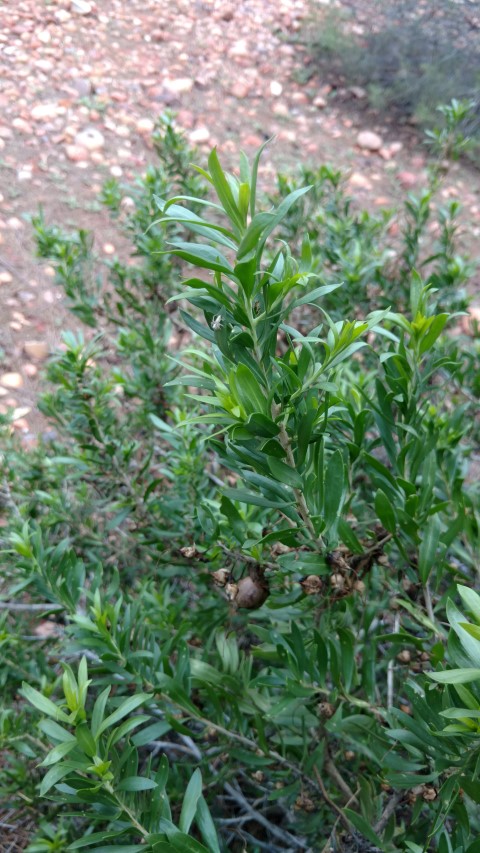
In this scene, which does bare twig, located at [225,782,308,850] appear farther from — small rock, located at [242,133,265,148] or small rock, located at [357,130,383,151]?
small rock, located at [357,130,383,151]

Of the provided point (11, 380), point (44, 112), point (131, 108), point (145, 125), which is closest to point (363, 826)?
point (11, 380)

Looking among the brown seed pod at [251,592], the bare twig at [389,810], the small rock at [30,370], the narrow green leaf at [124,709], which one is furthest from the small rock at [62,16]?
the bare twig at [389,810]

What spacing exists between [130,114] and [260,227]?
17.2ft

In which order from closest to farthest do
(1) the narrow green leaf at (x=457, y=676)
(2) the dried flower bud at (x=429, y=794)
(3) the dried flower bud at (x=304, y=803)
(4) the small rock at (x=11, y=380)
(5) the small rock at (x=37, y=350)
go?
1. (1) the narrow green leaf at (x=457, y=676)
2. (2) the dried flower bud at (x=429, y=794)
3. (3) the dried flower bud at (x=304, y=803)
4. (4) the small rock at (x=11, y=380)
5. (5) the small rock at (x=37, y=350)

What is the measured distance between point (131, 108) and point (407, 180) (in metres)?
2.35

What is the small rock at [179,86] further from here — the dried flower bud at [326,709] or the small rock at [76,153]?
the dried flower bud at [326,709]

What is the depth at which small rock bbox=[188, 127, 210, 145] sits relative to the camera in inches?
203

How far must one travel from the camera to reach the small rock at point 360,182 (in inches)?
206

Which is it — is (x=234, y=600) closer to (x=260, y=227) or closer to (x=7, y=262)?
(x=260, y=227)

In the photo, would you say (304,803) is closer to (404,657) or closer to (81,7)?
(404,657)

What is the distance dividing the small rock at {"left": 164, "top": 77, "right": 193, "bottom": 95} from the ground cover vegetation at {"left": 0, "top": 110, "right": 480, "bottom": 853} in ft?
13.7

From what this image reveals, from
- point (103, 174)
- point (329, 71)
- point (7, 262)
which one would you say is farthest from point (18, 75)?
point (329, 71)

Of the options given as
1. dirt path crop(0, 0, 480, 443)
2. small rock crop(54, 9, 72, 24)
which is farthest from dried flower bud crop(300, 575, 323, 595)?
small rock crop(54, 9, 72, 24)

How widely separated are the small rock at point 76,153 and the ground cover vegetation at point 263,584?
3279 mm
